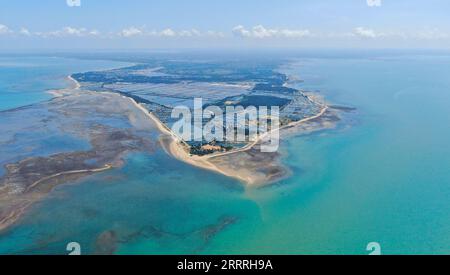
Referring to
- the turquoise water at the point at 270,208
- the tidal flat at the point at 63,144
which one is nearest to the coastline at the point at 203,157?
the turquoise water at the point at 270,208

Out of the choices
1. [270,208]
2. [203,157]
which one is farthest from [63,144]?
[270,208]

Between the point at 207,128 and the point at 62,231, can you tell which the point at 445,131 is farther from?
the point at 62,231

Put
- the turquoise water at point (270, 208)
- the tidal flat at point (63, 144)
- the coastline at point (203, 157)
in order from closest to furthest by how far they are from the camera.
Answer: the turquoise water at point (270, 208), the tidal flat at point (63, 144), the coastline at point (203, 157)

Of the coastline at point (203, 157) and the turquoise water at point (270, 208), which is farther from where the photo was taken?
the coastline at point (203, 157)

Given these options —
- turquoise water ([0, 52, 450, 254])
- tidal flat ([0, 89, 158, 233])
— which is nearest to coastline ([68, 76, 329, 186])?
turquoise water ([0, 52, 450, 254])

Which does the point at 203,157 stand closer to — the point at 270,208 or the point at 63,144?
the point at 270,208

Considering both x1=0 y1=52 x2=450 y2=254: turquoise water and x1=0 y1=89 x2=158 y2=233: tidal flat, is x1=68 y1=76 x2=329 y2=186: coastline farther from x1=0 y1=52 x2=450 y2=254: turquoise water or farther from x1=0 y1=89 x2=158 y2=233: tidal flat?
x1=0 y1=89 x2=158 y2=233: tidal flat

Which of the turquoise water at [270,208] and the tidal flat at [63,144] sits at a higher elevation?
the tidal flat at [63,144]

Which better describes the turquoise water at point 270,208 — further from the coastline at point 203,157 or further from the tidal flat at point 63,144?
the tidal flat at point 63,144
